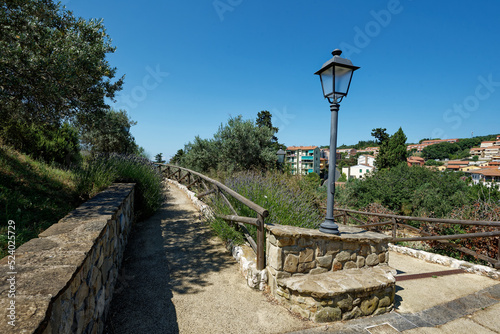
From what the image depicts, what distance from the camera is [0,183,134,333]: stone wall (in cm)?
112

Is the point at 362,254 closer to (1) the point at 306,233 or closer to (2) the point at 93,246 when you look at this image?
(1) the point at 306,233

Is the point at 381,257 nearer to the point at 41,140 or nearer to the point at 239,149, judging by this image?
the point at 41,140

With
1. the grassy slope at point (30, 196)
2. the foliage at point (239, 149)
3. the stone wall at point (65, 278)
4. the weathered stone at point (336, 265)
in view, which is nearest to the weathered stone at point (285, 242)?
the weathered stone at point (336, 265)

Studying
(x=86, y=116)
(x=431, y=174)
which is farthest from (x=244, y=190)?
(x=431, y=174)

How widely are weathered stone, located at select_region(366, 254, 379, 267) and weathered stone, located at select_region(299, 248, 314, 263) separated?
2.98 feet

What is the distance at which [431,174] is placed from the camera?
1399 centimetres

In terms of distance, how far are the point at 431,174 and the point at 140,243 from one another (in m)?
16.4

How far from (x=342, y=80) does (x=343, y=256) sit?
7.58 feet

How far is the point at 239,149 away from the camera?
45.3 ft

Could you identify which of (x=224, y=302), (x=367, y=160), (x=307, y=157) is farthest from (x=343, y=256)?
(x=367, y=160)

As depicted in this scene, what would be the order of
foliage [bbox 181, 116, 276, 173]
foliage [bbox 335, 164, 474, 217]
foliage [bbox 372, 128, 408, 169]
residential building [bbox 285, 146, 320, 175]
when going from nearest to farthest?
foliage [bbox 335, 164, 474, 217]
foliage [bbox 181, 116, 276, 173]
foliage [bbox 372, 128, 408, 169]
residential building [bbox 285, 146, 320, 175]

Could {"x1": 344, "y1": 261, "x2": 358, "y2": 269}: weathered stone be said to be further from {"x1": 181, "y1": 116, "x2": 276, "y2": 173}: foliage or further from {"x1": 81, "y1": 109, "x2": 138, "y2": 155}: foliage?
{"x1": 81, "y1": 109, "x2": 138, "y2": 155}: foliage

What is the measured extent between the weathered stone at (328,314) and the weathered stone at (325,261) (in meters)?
0.48

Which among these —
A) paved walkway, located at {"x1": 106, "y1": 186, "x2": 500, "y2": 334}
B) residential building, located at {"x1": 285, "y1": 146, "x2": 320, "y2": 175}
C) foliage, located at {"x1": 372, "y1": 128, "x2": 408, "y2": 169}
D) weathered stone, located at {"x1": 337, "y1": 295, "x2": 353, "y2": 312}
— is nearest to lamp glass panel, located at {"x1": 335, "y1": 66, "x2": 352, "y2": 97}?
weathered stone, located at {"x1": 337, "y1": 295, "x2": 353, "y2": 312}
